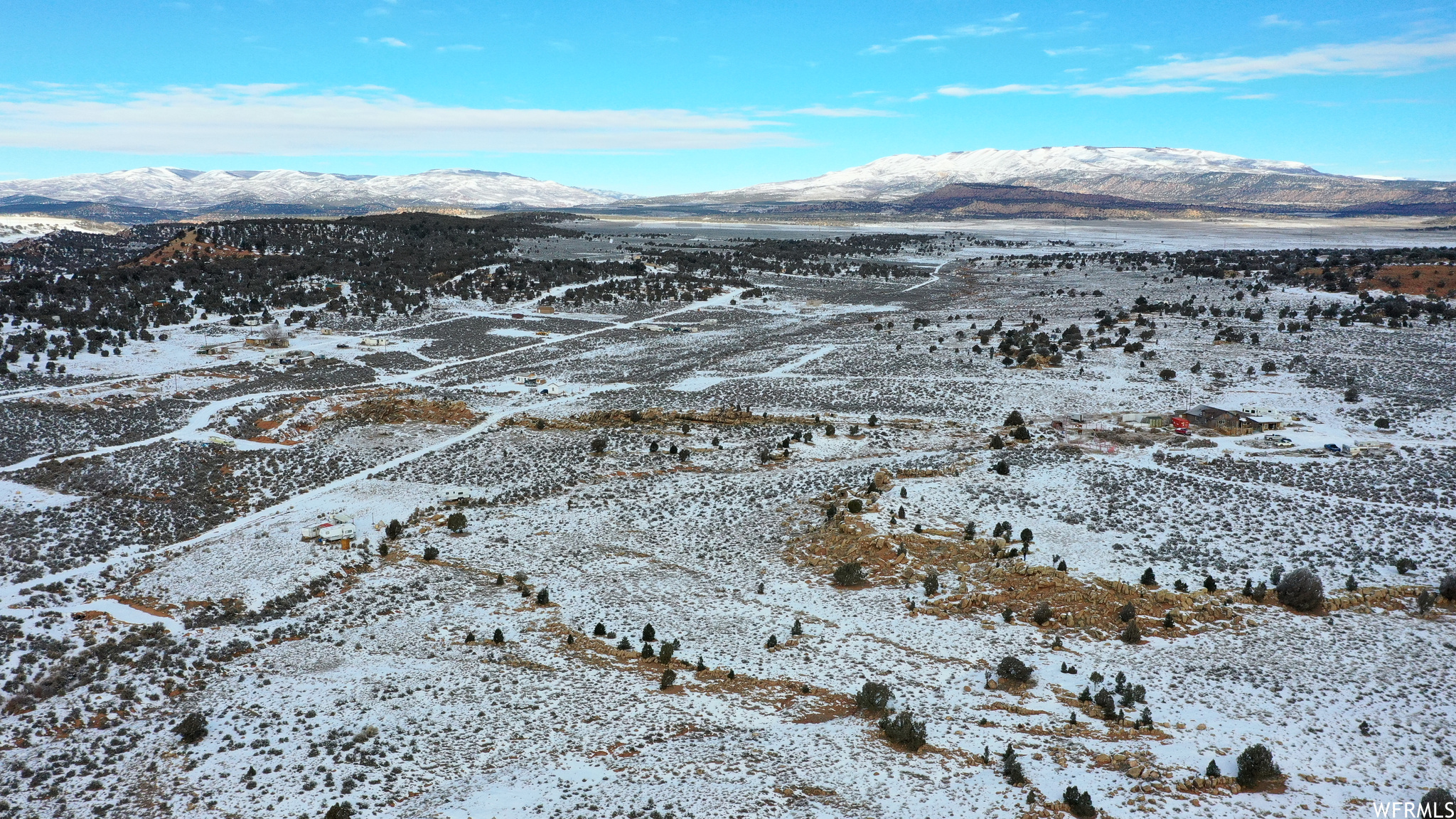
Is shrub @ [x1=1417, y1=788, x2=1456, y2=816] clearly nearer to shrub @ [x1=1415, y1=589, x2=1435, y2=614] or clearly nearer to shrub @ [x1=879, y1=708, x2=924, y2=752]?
shrub @ [x1=879, y1=708, x2=924, y2=752]

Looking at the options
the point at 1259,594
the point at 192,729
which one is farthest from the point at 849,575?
the point at 192,729

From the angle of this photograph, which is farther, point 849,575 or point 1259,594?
point 849,575

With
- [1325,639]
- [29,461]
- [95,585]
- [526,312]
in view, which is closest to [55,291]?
[526,312]

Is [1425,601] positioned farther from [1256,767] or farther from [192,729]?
[192,729]
